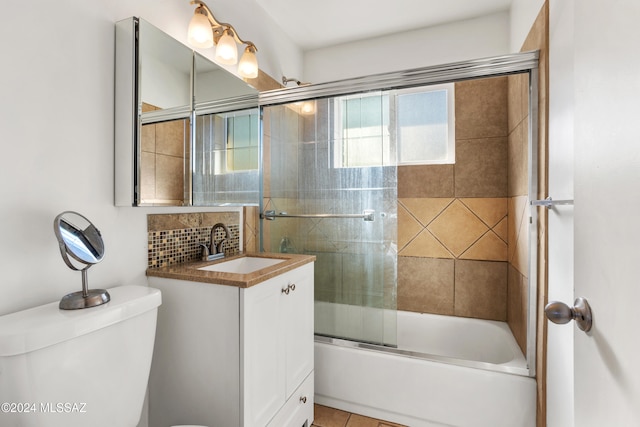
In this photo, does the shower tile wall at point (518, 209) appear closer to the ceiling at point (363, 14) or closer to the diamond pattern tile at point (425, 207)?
the diamond pattern tile at point (425, 207)

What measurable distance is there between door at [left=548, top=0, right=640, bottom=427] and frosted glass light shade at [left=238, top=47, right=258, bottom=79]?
5.35ft

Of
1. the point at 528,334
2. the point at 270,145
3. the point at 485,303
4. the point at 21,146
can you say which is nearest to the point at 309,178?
the point at 270,145

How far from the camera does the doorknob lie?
0.56 m

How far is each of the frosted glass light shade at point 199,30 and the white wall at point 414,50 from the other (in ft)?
4.59

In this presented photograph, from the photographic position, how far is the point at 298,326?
148 cm

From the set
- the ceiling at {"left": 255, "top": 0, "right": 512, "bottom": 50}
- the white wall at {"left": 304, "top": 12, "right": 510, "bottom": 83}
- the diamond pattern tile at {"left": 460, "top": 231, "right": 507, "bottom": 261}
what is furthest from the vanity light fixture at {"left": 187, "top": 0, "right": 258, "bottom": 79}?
the diamond pattern tile at {"left": 460, "top": 231, "right": 507, "bottom": 261}

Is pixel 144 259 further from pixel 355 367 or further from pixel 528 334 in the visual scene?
pixel 528 334

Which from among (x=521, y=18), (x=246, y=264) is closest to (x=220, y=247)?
(x=246, y=264)

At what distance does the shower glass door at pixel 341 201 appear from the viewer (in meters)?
1.79

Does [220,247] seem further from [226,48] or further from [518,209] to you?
[518,209]

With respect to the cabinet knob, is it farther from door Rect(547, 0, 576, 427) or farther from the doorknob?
door Rect(547, 0, 576, 427)

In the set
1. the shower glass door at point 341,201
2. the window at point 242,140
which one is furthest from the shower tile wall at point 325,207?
the window at point 242,140

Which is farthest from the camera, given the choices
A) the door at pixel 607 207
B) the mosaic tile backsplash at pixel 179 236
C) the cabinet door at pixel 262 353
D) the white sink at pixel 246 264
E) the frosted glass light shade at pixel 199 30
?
the white sink at pixel 246 264

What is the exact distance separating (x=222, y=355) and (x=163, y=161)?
2.75 feet
